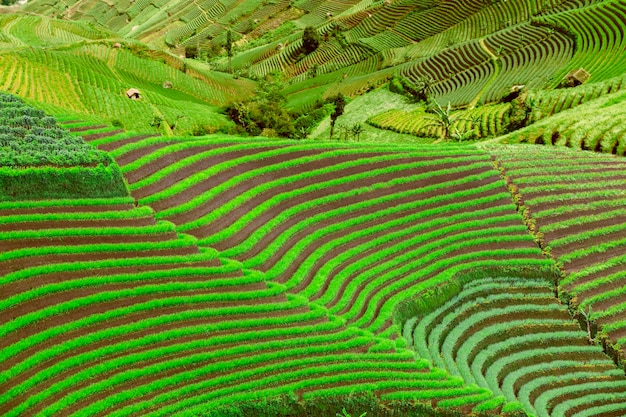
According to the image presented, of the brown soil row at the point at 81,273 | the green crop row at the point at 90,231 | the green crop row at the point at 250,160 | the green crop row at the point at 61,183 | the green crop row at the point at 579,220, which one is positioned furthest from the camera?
the green crop row at the point at 579,220

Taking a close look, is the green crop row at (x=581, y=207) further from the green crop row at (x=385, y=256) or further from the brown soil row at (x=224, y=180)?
the brown soil row at (x=224, y=180)

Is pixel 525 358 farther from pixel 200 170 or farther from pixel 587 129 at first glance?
pixel 587 129

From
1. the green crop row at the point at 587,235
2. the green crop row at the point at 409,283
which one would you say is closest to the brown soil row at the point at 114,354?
the green crop row at the point at 409,283

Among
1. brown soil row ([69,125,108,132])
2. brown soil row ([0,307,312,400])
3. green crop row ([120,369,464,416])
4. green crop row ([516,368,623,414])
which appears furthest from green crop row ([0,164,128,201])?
green crop row ([516,368,623,414])

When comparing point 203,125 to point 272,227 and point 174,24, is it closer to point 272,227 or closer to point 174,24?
point 272,227

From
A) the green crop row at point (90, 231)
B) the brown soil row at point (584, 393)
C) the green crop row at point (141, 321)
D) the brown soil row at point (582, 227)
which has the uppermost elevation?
the brown soil row at point (582, 227)

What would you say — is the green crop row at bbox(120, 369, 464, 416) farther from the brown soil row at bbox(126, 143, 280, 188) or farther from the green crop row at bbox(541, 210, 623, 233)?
the green crop row at bbox(541, 210, 623, 233)

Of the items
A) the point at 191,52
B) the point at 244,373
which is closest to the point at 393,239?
the point at 244,373
